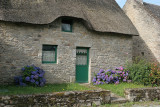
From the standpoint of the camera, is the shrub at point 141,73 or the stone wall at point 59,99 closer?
the stone wall at point 59,99

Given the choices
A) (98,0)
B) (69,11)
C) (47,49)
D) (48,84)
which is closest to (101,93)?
(48,84)

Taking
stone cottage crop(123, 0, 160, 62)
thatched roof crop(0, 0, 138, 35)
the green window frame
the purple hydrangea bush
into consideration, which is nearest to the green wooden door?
the purple hydrangea bush

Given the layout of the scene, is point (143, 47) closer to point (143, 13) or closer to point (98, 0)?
point (143, 13)

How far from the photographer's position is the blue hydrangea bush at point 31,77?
24.4 feet

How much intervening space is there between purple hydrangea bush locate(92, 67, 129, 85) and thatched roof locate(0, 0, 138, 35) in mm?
2260

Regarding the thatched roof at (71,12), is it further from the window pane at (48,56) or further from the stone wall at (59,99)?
the stone wall at (59,99)

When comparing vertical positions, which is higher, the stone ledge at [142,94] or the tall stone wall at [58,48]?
the tall stone wall at [58,48]

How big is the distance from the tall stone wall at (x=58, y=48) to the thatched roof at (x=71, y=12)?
46 cm

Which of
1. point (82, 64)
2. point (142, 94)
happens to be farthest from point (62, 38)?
point (142, 94)

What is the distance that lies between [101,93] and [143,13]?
9.95 metres

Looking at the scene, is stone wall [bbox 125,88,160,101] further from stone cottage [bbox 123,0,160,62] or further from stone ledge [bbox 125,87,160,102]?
stone cottage [bbox 123,0,160,62]

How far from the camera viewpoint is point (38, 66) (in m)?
8.18

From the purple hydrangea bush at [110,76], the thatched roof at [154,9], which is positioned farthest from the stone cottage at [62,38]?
the thatched roof at [154,9]

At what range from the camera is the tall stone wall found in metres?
7.64
